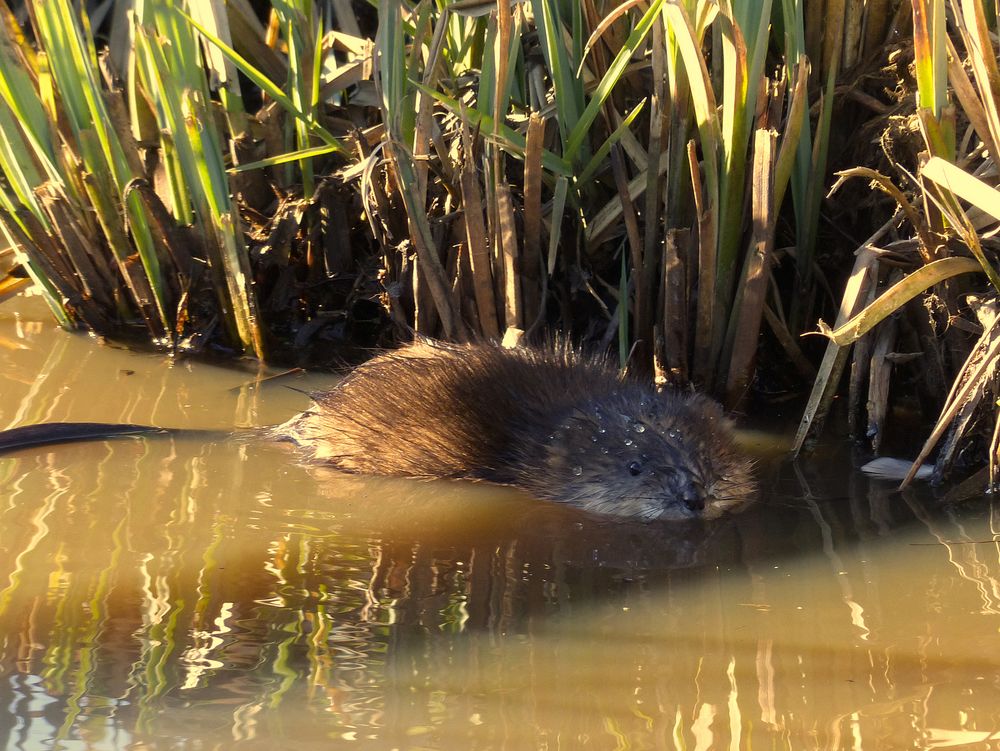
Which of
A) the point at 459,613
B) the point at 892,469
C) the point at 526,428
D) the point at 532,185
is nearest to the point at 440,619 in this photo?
the point at 459,613

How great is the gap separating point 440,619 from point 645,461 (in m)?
1.11

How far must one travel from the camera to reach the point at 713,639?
2.42 meters

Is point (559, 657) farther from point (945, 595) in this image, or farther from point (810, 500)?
point (810, 500)

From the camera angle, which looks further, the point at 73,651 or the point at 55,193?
the point at 55,193

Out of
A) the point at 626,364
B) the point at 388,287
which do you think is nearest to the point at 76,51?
the point at 388,287

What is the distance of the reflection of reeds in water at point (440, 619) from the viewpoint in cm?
208

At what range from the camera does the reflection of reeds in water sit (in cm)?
208

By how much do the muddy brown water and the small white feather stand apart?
0.06 m

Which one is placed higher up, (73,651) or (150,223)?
(150,223)

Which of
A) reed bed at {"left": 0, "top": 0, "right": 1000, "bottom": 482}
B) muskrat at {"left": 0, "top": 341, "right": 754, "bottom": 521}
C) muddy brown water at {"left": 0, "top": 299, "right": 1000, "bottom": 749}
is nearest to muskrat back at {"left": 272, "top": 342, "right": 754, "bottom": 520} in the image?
muskrat at {"left": 0, "top": 341, "right": 754, "bottom": 521}

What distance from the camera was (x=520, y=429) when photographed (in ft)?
12.1

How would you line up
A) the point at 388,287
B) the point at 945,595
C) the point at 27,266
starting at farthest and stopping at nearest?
the point at 27,266 < the point at 388,287 < the point at 945,595

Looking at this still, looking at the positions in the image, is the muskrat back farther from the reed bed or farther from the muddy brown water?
the reed bed

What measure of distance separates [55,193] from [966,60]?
10.5ft
